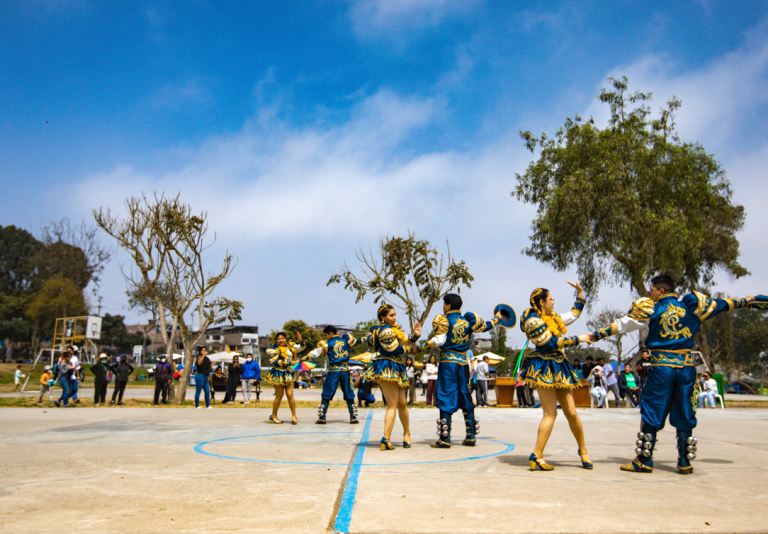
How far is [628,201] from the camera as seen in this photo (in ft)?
77.4

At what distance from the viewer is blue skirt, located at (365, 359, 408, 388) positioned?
23.3 ft

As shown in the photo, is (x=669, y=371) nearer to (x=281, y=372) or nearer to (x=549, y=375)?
(x=549, y=375)

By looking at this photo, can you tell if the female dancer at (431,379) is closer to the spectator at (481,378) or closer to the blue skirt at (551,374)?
the spectator at (481,378)

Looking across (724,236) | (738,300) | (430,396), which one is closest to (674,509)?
(738,300)

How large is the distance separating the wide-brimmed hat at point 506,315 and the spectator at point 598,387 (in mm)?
12850

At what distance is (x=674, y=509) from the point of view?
3854mm

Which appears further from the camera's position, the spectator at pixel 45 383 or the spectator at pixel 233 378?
the spectator at pixel 233 378

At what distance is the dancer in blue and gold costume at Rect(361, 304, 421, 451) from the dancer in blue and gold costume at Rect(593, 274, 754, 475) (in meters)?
2.61

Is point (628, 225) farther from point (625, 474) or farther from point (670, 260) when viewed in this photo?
point (625, 474)

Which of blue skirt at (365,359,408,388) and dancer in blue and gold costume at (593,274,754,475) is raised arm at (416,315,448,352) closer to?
blue skirt at (365,359,408,388)

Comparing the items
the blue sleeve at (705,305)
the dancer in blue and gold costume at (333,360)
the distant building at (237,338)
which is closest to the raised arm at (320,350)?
the dancer in blue and gold costume at (333,360)

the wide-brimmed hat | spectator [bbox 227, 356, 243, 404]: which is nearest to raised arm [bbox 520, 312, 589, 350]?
the wide-brimmed hat

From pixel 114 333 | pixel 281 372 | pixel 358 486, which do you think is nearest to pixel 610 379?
pixel 281 372

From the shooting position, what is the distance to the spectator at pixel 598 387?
18.3m
